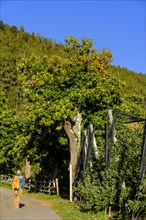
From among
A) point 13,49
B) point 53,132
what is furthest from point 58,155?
point 13,49

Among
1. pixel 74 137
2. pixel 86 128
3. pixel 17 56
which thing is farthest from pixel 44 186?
pixel 17 56

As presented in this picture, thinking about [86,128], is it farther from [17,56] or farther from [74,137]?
[17,56]

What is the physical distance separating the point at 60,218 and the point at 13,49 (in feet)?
338

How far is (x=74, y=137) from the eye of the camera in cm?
2072

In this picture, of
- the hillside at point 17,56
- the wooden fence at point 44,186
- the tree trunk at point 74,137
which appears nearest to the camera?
the tree trunk at point 74,137

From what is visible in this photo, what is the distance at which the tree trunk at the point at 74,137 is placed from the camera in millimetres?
20547

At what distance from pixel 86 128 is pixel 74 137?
1830 millimetres

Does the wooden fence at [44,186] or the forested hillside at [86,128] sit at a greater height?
the forested hillside at [86,128]

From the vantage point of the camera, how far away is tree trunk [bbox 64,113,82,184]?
20547mm

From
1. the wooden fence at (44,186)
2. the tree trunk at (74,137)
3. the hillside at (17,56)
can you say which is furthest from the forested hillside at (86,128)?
the hillside at (17,56)

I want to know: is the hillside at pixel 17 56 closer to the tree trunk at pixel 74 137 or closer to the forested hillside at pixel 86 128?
the forested hillside at pixel 86 128

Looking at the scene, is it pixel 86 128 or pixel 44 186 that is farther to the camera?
pixel 44 186

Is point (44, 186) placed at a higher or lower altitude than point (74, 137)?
lower

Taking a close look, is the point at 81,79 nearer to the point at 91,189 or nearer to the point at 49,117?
the point at 49,117
